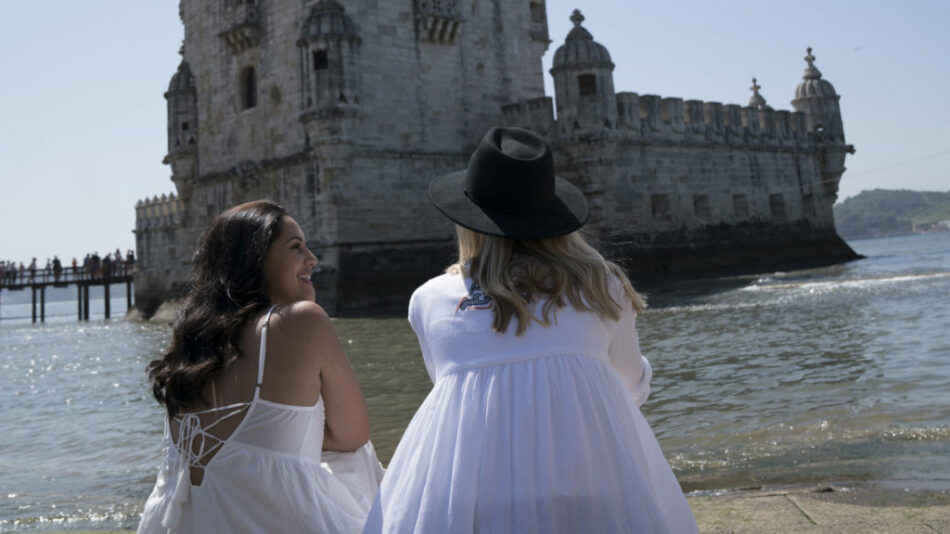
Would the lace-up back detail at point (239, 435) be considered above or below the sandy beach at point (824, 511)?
above

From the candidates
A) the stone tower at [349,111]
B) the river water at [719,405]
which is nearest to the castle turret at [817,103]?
the stone tower at [349,111]

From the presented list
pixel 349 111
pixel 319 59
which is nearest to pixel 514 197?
pixel 349 111

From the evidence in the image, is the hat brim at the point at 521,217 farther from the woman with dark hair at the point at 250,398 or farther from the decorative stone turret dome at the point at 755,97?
the decorative stone turret dome at the point at 755,97

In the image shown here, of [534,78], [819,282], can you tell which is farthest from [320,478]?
[534,78]

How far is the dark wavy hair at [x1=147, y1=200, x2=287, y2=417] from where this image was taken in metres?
2.55

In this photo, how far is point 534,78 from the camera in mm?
24594

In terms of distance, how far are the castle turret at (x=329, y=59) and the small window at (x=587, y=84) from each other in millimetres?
5473

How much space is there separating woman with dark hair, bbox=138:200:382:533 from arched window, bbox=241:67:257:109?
69.6 ft

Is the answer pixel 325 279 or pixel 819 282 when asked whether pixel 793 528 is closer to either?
pixel 325 279

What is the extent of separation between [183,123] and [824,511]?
78.6 feet

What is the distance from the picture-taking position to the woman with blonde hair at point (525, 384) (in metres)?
2.08

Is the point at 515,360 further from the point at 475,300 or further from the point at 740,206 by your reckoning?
the point at 740,206

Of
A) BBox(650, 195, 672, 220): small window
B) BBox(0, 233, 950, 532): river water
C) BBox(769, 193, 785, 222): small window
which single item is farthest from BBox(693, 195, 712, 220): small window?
BBox(0, 233, 950, 532): river water

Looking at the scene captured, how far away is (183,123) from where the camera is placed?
25.0 metres
